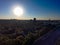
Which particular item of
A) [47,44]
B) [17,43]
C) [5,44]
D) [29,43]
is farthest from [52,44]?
[5,44]

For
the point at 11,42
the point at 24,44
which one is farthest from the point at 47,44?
the point at 11,42

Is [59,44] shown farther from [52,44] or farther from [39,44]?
[39,44]

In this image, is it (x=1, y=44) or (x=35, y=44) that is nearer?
(x=1, y=44)

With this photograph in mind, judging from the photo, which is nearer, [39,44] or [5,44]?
[5,44]

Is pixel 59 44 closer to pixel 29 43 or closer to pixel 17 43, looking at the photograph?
pixel 29 43

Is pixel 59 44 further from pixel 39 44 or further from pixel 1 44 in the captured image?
pixel 1 44

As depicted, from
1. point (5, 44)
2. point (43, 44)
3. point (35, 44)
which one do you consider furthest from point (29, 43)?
point (5, 44)

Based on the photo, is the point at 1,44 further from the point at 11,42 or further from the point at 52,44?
the point at 52,44
